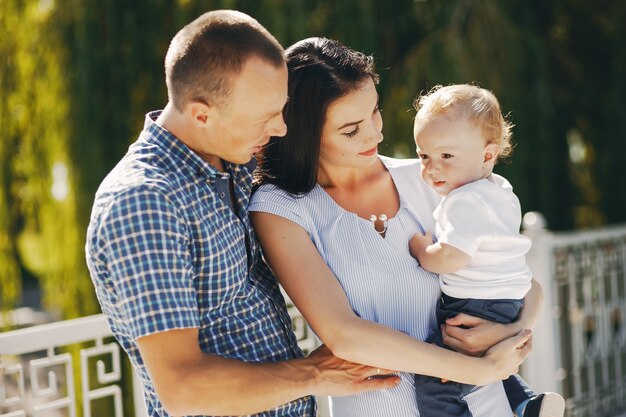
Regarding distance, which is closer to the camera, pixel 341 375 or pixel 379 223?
pixel 341 375

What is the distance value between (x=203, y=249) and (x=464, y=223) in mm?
611

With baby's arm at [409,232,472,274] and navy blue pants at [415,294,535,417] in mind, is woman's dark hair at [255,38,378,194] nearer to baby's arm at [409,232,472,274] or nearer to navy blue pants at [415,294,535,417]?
baby's arm at [409,232,472,274]

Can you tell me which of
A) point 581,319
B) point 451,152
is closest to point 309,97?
point 451,152

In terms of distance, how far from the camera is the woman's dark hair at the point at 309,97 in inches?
67.5

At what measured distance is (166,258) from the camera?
4.32 feet

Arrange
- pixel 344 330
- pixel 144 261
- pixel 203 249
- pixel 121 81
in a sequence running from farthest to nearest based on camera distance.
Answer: pixel 121 81 < pixel 344 330 < pixel 203 249 < pixel 144 261

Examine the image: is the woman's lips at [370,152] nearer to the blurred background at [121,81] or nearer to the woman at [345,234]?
the woman at [345,234]

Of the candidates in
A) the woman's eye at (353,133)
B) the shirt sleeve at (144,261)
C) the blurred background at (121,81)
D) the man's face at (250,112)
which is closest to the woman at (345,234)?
the woman's eye at (353,133)

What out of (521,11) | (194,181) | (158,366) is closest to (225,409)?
(158,366)

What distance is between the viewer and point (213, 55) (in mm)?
1431

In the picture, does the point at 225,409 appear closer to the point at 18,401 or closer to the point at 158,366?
the point at 158,366

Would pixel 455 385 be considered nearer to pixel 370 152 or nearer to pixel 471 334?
pixel 471 334

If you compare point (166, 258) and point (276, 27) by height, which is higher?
point (276, 27)

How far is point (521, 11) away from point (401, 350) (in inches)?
148
